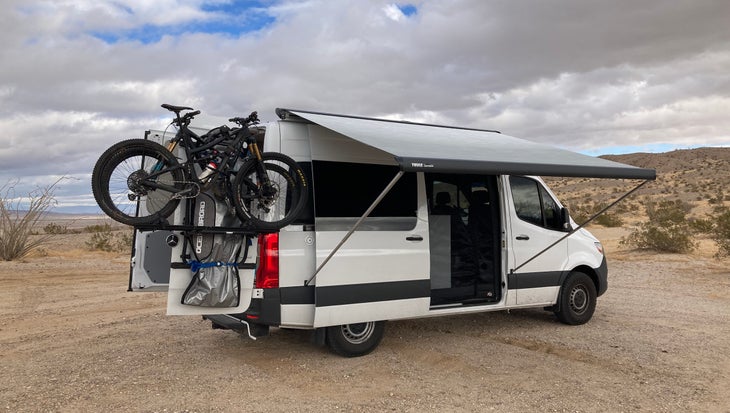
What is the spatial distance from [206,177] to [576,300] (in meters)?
4.96

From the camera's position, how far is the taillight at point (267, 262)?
5.30m

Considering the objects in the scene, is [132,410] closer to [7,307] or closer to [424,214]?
[424,214]

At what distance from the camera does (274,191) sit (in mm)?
5398

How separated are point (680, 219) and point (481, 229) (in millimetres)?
15228

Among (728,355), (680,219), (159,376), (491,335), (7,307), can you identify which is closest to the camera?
(159,376)

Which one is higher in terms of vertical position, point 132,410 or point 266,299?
point 266,299

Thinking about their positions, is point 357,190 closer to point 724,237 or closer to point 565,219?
point 565,219

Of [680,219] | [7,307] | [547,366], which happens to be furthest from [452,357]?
[680,219]

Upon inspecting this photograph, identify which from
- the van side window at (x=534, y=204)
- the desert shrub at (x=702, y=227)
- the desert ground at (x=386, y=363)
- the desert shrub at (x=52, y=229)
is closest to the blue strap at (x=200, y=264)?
the desert ground at (x=386, y=363)

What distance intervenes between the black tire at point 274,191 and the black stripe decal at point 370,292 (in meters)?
0.76

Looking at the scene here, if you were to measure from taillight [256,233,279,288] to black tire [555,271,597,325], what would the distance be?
3.90m

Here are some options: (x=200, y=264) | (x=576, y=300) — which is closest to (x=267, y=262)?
(x=200, y=264)

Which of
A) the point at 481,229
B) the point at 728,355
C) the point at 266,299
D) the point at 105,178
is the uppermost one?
the point at 105,178

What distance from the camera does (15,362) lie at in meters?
5.92
